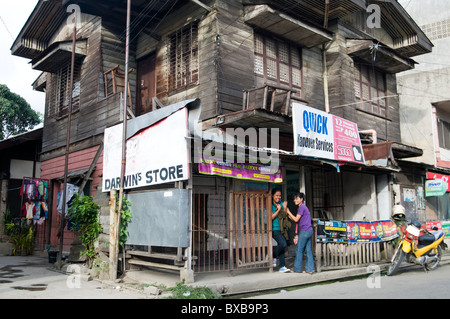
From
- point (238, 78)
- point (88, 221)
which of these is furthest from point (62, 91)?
point (238, 78)

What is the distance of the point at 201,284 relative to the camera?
23.6 ft

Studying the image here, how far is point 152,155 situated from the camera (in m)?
8.54

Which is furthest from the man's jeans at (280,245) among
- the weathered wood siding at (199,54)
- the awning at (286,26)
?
the awning at (286,26)

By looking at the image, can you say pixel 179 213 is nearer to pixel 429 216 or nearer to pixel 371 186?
Result: pixel 371 186

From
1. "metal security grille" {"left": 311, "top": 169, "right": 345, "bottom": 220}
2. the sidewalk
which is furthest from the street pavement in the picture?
"metal security grille" {"left": 311, "top": 169, "right": 345, "bottom": 220}

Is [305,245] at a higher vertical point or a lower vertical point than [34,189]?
lower

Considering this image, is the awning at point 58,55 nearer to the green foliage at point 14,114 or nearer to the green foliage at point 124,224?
the green foliage at point 124,224

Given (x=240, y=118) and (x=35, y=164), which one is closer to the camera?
(x=240, y=118)

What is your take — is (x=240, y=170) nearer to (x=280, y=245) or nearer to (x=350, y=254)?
(x=280, y=245)

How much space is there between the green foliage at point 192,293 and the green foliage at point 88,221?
10.7 feet

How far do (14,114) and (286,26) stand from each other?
2294 centimetres

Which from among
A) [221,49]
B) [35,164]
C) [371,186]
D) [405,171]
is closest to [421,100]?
[405,171]
